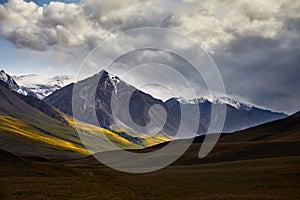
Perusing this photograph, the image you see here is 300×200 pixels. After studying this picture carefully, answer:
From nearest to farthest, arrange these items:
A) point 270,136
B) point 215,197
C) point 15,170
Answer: point 215,197 → point 15,170 → point 270,136

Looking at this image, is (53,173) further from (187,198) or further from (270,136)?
(270,136)

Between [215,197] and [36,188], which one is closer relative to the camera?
[215,197]

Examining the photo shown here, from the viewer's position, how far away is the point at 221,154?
387 ft

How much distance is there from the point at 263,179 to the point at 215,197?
1852cm

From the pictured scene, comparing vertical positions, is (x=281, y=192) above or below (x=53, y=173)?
below

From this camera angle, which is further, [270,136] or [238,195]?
[270,136]

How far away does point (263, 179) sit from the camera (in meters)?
59.0

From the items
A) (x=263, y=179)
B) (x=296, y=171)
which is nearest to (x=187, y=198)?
(x=263, y=179)

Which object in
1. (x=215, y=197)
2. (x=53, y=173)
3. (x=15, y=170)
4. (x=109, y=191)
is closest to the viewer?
(x=215, y=197)

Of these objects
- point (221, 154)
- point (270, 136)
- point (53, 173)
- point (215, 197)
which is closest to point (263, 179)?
point (215, 197)

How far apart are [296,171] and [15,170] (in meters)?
57.5

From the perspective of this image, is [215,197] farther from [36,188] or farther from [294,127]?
[294,127]

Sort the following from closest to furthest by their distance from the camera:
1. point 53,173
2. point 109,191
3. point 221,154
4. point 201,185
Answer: point 109,191 < point 201,185 < point 53,173 < point 221,154

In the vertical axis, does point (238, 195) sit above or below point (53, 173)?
below
